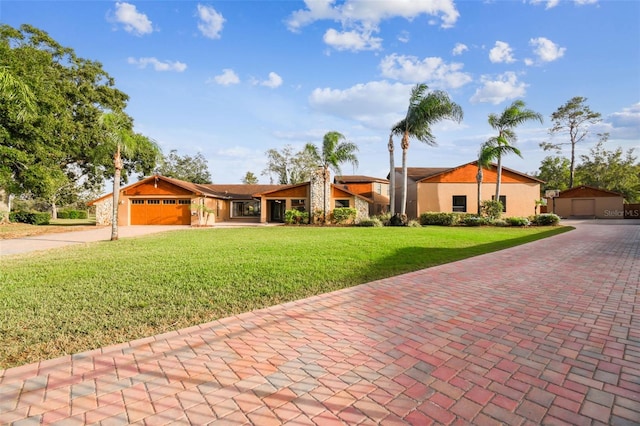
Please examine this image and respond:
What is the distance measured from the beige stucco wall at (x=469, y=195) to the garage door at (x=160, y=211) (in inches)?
758

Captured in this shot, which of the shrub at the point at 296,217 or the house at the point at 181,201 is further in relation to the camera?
→ the house at the point at 181,201

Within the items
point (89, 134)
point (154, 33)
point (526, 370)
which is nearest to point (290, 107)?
point (154, 33)

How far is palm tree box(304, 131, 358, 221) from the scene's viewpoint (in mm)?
22797

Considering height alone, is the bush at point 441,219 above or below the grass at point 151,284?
above

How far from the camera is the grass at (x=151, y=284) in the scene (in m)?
3.71

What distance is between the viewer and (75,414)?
225 cm

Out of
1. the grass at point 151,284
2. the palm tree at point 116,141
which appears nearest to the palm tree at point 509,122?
the grass at point 151,284

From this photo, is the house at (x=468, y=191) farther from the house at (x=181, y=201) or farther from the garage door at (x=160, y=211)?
the garage door at (x=160, y=211)

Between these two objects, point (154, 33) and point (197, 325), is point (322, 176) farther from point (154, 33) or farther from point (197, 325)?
point (197, 325)

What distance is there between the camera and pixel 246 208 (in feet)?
114

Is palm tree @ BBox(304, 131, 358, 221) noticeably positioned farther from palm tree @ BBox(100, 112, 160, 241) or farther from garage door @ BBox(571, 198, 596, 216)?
garage door @ BBox(571, 198, 596, 216)

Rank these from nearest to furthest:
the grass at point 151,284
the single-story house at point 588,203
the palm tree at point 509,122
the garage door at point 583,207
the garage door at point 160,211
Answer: the grass at point 151,284
the palm tree at point 509,122
the garage door at point 160,211
the single-story house at point 588,203
the garage door at point 583,207

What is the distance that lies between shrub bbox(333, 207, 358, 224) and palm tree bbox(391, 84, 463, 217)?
14.9ft

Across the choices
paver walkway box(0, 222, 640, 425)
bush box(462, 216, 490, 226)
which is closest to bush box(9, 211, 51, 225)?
paver walkway box(0, 222, 640, 425)
